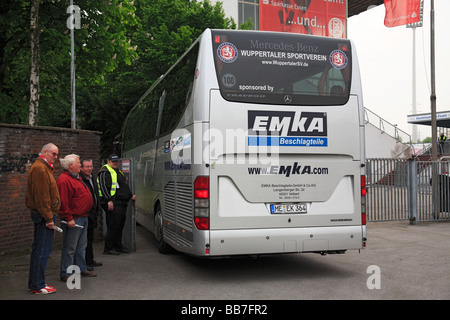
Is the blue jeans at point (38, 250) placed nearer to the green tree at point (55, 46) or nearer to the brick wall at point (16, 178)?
the brick wall at point (16, 178)

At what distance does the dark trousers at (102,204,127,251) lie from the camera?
8.82 meters

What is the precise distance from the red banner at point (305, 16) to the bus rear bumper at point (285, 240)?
108 feet

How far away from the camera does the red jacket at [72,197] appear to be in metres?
6.32

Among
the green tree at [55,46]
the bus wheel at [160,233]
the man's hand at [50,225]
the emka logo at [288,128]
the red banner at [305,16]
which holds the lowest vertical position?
the bus wheel at [160,233]

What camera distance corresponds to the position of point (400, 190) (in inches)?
526

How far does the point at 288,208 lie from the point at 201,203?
1260 mm

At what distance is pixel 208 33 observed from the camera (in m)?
6.72

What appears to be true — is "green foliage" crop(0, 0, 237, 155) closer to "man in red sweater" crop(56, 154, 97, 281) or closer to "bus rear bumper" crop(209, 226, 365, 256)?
"man in red sweater" crop(56, 154, 97, 281)

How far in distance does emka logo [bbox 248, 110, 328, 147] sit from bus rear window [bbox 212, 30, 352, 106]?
184mm

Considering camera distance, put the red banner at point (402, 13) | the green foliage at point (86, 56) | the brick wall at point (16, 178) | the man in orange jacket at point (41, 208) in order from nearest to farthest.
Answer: the man in orange jacket at point (41, 208), the brick wall at point (16, 178), the green foliage at point (86, 56), the red banner at point (402, 13)

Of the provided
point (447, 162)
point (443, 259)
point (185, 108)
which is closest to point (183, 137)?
point (185, 108)

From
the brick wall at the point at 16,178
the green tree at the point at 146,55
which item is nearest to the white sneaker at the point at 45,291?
the brick wall at the point at 16,178

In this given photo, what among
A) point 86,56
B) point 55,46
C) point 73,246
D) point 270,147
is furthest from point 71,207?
point 86,56

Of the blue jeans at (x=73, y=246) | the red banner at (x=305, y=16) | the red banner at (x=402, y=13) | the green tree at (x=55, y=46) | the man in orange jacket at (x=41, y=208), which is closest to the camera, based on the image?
the man in orange jacket at (x=41, y=208)
